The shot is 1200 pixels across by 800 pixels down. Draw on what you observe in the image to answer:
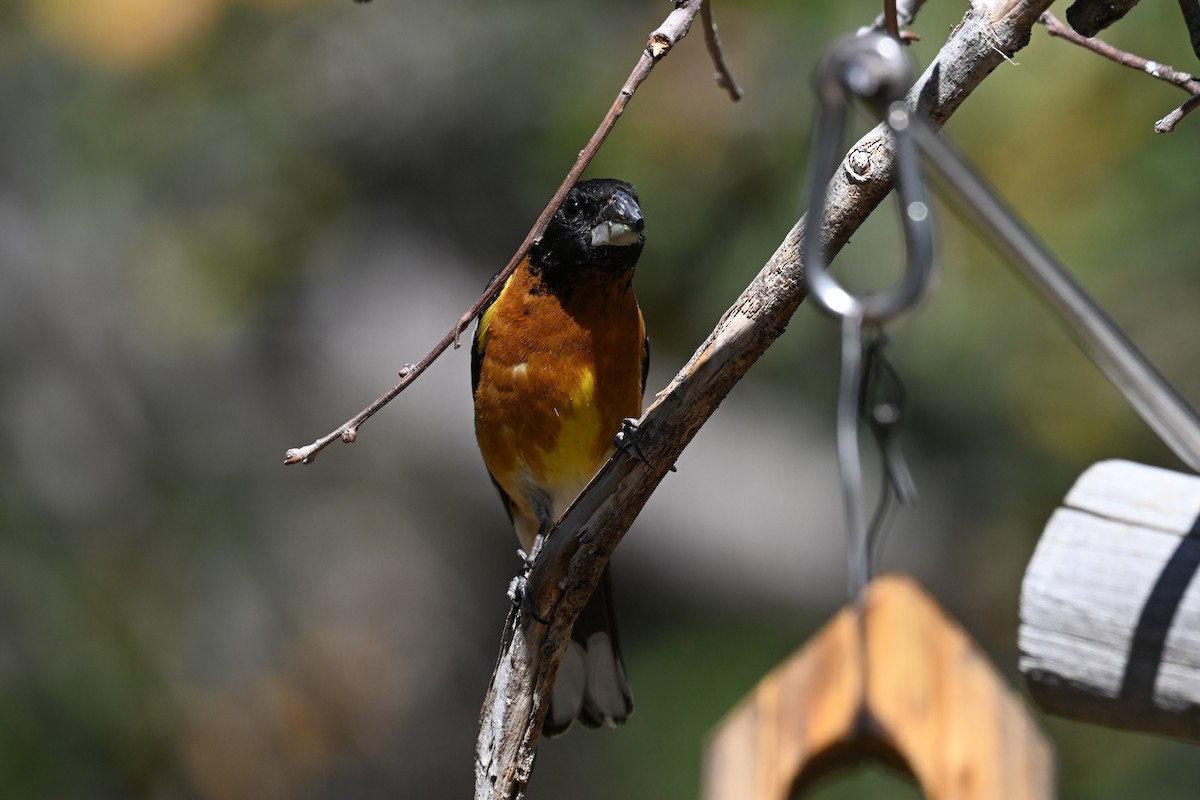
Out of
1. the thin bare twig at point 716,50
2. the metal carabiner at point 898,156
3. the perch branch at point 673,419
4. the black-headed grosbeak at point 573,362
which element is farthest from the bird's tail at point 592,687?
the metal carabiner at point 898,156

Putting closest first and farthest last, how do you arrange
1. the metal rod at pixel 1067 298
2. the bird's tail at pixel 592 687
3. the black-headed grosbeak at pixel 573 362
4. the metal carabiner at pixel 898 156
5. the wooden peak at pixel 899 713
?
the metal carabiner at pixel 898 156
the metal rod at pixel 1067 298
the wooden peak at pixel 899 713
the black-headed grosbeak at pixel 573 362
the bird's tail at pixel 592 687

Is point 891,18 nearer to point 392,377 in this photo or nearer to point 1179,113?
point 1179,113

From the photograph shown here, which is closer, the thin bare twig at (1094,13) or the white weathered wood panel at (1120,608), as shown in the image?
the thin bare twig at (1094,13)

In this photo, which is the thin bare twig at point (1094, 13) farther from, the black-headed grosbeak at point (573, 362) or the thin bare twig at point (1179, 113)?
the black-headed grosbeak at point (573, 362)

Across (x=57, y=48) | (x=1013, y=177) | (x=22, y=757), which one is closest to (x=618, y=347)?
(x=1013, y=177)

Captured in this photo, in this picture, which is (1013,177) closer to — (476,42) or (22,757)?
(476,42)

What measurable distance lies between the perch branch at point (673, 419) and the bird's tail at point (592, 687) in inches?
36.5

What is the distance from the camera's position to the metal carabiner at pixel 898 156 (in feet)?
3.74

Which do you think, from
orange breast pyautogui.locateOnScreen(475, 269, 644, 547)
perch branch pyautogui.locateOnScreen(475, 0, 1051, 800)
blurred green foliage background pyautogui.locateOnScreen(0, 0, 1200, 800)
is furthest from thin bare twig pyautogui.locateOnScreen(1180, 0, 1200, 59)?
blurred green foliage background pyautogui.locateOnScreen(0, 0, 1200, 800)

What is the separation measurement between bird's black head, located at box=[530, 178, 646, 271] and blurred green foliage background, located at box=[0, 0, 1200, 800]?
8.06 ft

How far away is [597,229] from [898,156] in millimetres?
2150

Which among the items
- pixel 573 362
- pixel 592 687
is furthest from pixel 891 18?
pixel 592 687

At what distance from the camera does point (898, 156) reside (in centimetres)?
124

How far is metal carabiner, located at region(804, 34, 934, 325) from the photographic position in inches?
44.9
